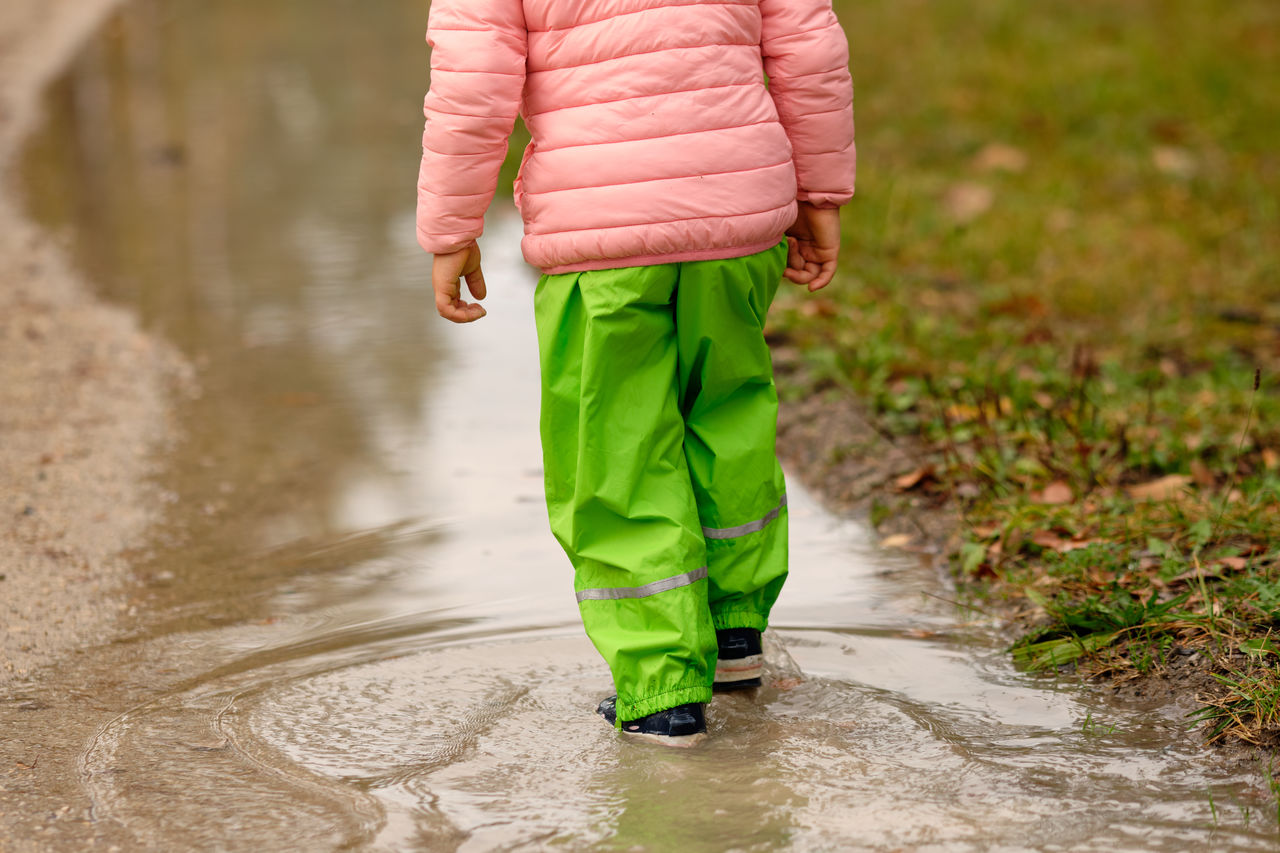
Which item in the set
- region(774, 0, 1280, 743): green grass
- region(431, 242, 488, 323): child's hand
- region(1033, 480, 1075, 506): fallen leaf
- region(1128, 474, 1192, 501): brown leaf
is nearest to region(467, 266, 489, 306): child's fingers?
region(431, 242, 488, 323): child's hand

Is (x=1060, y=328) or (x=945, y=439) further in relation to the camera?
(x=1060, y=328)

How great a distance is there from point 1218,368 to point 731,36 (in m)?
3.03

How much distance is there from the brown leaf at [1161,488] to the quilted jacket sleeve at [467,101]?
199cm

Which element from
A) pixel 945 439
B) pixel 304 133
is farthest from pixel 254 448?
pixel 304 133

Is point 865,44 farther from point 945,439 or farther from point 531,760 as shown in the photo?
point 531,760

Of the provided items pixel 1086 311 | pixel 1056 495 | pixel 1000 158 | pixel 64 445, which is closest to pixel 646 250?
pixel 1056 495

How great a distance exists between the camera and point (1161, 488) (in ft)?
12.4

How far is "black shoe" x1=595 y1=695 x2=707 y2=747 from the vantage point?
260 cm

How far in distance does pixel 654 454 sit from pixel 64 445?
2.45 m

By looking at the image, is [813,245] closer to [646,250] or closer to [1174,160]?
[646,250]

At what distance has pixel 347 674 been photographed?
2.96m

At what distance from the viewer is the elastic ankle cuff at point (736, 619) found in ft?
9.17

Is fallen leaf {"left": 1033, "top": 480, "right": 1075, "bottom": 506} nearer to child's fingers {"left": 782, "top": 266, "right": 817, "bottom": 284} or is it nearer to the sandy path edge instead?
child's fingers {"left": 782, "top": 266, "right": 817, "bottom": 284}

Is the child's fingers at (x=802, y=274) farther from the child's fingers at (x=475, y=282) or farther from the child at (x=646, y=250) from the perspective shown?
the child's fingers at (x=475, y=282)
